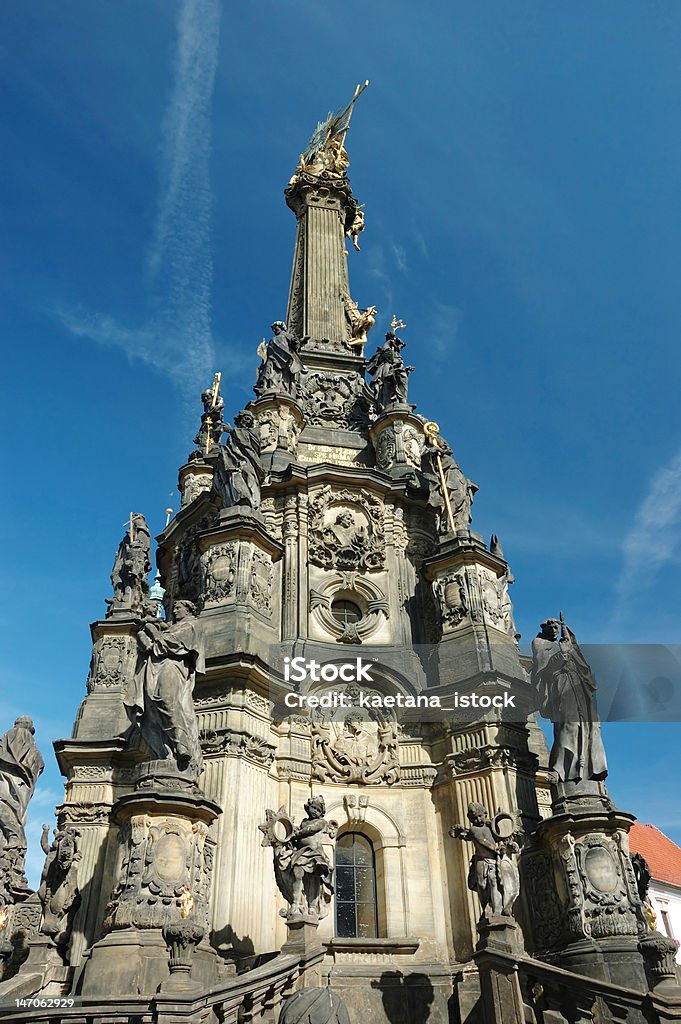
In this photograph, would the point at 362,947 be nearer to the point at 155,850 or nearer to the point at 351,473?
the point at 155,850

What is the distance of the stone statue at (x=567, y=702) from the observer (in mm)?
12844

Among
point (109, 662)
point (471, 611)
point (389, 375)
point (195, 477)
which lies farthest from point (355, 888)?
point (389, 375)

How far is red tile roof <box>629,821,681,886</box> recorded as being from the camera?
1254 inches

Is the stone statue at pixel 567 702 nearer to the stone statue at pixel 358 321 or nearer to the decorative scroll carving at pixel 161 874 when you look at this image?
the decorative scroll carving at pixel 161 874

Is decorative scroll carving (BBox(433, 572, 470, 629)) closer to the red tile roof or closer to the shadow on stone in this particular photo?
the shadow on stone

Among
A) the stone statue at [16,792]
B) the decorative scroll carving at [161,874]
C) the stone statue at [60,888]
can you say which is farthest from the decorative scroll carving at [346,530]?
the decorative scroll carving at [161,874]

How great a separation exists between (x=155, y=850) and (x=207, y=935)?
175 centimetres

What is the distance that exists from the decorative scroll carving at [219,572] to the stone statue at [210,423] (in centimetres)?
649

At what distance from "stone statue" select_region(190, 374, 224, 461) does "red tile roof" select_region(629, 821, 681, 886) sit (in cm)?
2346

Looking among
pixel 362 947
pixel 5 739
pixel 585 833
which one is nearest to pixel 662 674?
pixel 585 833

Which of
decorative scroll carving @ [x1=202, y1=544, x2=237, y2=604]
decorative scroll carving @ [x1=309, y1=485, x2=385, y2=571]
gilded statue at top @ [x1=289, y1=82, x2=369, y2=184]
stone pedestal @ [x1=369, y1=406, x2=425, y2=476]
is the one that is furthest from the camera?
gilded statue at top @ [x1=289, y1=82, x2=369, y2=184]

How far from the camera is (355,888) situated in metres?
13.8

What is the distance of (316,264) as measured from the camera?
27.1 m

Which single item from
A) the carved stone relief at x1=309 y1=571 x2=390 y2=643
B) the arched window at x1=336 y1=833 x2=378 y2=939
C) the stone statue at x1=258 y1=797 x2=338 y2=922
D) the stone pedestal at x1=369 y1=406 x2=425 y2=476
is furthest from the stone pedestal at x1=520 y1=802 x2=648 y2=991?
the stone pedestal at x1=369 y1=406 x2=425 y2=476
